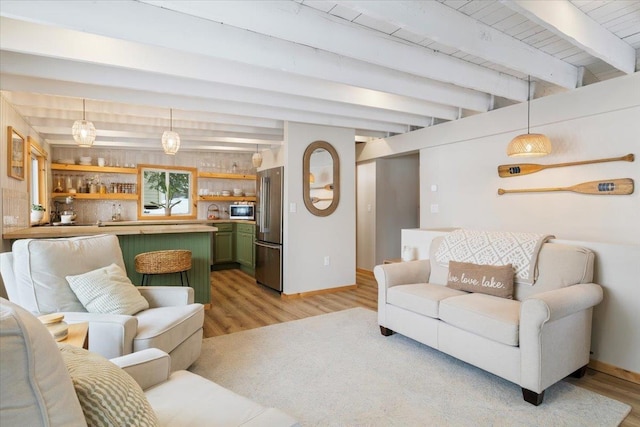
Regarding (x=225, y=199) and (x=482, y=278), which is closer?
(x=482, y=278)

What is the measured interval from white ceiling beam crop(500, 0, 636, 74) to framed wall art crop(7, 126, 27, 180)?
4.24 metres

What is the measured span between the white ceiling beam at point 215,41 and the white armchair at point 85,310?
1.42 meters

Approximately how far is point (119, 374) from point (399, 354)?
238 centimetres

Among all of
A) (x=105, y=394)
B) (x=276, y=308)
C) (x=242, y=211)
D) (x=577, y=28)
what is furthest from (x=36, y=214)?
(x=577, y=28)

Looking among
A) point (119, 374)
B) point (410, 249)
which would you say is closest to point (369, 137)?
point (410, 249)

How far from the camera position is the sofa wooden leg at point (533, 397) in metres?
2.14

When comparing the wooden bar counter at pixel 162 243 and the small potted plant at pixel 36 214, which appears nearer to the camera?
the wooden bar counter at pixel 162 243

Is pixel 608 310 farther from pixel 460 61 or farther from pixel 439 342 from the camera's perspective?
pixel 460 61

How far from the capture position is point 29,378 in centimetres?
61

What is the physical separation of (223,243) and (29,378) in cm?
626

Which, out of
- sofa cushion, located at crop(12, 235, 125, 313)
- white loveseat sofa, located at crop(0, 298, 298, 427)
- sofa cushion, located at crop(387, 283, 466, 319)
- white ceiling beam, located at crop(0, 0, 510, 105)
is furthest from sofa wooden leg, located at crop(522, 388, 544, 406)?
sofa cushion, located at crop(12, 235, 125, 313)

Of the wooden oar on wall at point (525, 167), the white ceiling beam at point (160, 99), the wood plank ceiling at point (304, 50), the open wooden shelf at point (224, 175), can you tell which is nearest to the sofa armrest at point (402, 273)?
the wooden oar on wall at point (525, 167)

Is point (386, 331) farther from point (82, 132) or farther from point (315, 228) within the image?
point (82, 132)

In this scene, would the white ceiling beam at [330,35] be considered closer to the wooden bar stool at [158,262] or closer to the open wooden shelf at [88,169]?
the wooden bar stool at [158,262]
